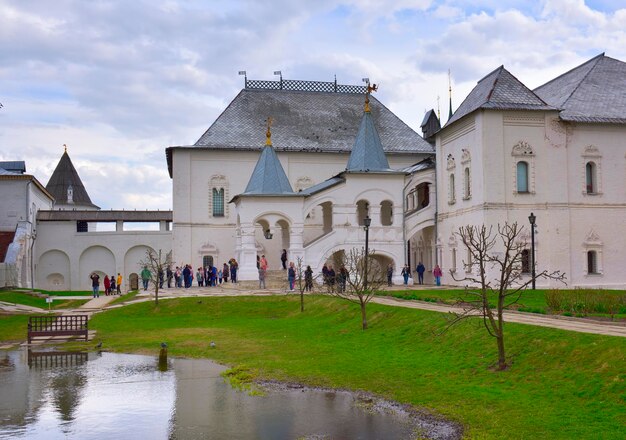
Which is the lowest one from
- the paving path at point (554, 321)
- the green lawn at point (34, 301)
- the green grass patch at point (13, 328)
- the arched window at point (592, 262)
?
the green grass patch at point (13, 328)

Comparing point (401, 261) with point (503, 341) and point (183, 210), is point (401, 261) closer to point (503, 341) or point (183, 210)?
point (183, 210)

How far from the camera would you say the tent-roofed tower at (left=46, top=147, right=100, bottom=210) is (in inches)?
2803

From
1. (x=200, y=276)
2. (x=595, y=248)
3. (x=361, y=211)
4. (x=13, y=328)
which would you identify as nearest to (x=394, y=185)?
(x=361, y=211)

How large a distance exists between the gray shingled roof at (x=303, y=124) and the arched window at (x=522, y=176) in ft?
41.2

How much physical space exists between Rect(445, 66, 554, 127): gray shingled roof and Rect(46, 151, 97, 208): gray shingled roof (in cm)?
4492

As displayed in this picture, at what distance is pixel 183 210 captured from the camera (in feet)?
151

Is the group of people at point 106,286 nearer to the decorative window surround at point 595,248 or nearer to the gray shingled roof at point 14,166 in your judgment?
the gray shingled roof at point 14,166

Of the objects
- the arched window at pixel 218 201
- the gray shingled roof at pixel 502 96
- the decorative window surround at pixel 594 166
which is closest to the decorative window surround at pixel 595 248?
the decorative window surround at pixel 594 166

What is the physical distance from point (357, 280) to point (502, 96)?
14.3 meters

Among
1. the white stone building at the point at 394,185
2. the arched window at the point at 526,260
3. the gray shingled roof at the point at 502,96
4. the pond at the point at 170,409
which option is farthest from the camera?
the white stone building at the point at 394,185

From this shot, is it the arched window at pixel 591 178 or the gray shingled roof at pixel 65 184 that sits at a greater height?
the gray shingled roof at pixel 65 184

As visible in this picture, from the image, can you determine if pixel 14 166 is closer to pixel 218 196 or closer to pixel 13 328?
pixel 218 196

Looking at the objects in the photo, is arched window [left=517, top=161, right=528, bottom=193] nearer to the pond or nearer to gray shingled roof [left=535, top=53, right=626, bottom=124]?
gray shingled roof [left=535, top=53, right=626, bottom=124]

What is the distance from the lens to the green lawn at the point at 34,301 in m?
32.5
